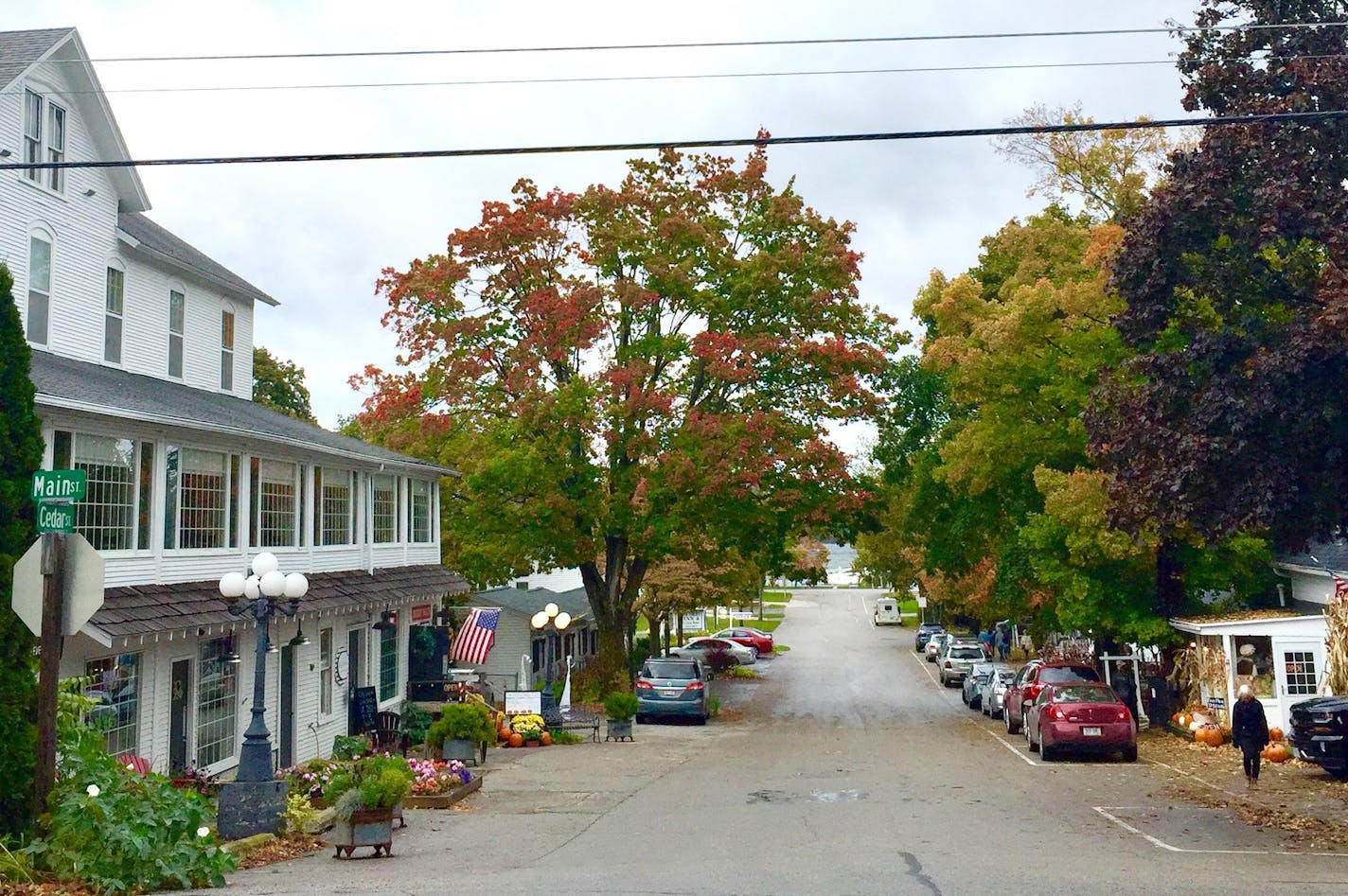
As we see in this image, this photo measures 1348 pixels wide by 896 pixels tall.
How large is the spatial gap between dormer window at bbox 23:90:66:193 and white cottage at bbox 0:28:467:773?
32 mm

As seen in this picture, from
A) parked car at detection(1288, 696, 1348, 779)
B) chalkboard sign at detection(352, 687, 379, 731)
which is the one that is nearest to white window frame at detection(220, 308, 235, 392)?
chalkboard sign at detection(352, 687, 379, 731)

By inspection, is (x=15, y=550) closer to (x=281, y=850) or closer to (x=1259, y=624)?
(x=281, y=850)

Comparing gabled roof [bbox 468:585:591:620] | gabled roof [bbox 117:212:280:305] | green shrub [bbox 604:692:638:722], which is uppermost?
gabled roof [bbox 117:212:280:305]

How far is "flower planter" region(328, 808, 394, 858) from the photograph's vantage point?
1308cm

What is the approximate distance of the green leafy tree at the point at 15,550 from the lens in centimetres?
1140

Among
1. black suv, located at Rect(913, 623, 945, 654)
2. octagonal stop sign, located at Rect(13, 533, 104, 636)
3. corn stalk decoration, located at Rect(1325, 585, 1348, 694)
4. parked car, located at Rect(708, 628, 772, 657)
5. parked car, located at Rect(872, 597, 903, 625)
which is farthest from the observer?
parked car, located at Rect(872, 597, 903, 625)

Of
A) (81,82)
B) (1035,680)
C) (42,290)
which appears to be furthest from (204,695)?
(1035,680)

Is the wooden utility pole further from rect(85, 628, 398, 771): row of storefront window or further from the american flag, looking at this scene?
the american flag

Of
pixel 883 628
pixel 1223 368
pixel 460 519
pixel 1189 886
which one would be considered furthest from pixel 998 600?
pixel 883 628

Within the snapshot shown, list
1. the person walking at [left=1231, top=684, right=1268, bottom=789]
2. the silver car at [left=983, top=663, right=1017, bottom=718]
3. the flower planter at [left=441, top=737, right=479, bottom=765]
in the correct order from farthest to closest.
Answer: the silver car at [left=983, top=663, right=1017, bottom=718], the flower planter at [left=441, top=737, right=479, bottom=765], the person walking at [left=1231, top=684, right=1268, bottom=789]

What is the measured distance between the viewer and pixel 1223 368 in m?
16.2

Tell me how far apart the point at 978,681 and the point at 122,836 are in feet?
96.8

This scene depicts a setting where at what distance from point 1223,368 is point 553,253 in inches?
821

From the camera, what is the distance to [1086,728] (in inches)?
905
